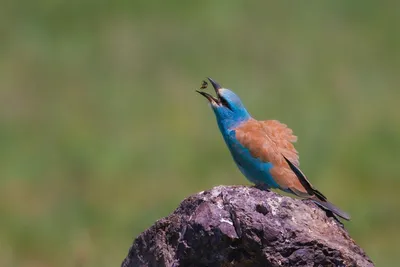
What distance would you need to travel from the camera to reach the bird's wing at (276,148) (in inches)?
275

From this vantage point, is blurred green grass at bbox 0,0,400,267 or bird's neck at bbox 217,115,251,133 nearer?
bird's neck at bbox 217,115,251,133

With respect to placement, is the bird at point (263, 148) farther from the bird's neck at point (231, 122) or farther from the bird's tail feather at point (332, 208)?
the bird's tail feather at point (332, 208)

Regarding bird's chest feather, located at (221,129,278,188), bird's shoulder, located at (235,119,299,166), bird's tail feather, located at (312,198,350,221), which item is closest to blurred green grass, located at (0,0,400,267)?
bird's chest feather, located at (221,129,278,188)

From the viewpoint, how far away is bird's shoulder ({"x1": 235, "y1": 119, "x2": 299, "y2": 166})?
23.3ft

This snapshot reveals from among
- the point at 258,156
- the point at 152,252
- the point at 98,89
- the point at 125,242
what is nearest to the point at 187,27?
the point at 98,89

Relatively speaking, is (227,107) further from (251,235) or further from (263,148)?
(251,235)

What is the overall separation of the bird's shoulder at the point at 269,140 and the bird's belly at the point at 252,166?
3 cm

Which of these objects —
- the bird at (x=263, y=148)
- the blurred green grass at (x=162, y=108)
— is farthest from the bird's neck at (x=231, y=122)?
the blurred green grass at (x=162, y=108)

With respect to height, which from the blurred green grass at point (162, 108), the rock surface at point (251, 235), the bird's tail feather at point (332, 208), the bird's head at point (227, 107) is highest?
the blurred green grass at point (162, 108)

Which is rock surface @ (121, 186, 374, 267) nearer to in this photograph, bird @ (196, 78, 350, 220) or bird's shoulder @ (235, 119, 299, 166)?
bird @ (196, 78, 350, 220)

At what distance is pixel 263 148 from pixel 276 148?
0.10m

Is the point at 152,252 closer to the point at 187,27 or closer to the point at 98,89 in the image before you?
the point at 98,89

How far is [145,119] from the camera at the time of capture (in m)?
13.6

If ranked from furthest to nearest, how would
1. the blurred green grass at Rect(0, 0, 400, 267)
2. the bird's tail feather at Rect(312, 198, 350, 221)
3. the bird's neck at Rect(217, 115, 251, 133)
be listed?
the blurred green grass at Rect(0, 0, 400, 267), the bird's neck at Rect(217, 115, 251, 133), the bird's tail feather at Rect(312, 198, 350, 221)
